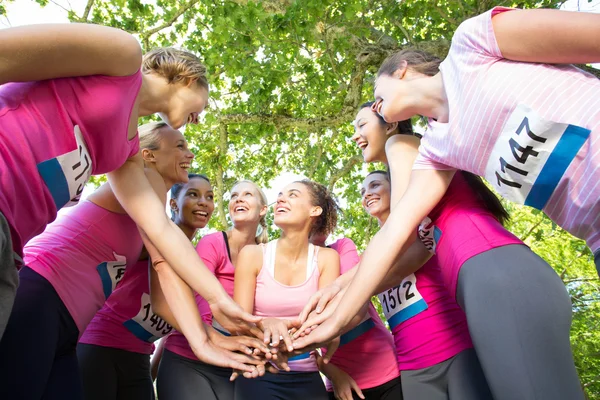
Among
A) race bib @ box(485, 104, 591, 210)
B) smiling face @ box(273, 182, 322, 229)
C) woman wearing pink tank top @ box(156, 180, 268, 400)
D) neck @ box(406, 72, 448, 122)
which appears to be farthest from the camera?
smiling face @ box(273, 182, 322, 229)

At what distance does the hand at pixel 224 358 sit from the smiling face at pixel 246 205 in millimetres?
1586

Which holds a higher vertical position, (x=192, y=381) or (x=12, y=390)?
(x=12, y=390)

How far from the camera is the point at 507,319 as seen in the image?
5.12ft

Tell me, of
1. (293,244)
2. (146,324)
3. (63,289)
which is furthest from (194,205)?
(63,289)

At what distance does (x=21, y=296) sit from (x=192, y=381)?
1.09 meters

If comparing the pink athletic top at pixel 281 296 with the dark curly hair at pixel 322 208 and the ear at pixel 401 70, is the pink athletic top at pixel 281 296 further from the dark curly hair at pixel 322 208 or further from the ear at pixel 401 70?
the ear at pixel 401 70

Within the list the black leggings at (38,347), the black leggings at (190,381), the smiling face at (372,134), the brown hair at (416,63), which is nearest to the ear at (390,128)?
the smiling face at (372,134)

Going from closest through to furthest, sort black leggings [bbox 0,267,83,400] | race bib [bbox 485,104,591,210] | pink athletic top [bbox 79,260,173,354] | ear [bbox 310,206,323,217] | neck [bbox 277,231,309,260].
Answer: race bib [bbox 485,104,591,210] < black leggings [bbox 0,267,83,400] < pink athletic top [bbox 79,260,173,354] < neck [bbox 277,231,309,260] < ear [bbox 310,206,323,217]

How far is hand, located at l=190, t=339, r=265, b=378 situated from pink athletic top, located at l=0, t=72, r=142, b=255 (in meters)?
0.88

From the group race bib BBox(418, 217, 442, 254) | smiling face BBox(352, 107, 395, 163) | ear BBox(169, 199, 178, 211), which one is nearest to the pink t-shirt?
race bib BBox(418, 217, 442, 254)

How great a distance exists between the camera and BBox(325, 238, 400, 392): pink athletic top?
2732 millimetres

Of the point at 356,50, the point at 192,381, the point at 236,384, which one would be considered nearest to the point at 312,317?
the point at 236,384

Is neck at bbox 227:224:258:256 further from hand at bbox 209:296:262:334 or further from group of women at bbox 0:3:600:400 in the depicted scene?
hand at bbox 209:296:262:334

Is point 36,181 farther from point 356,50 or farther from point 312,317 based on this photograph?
point 356,50
